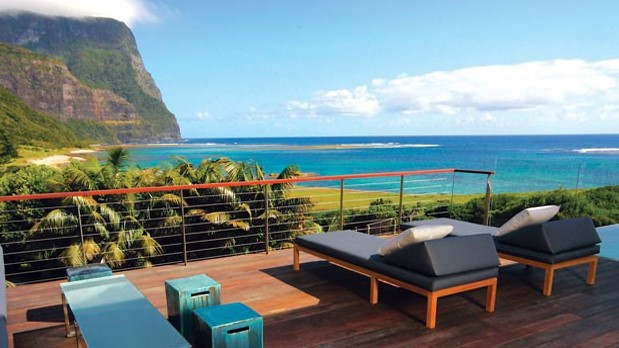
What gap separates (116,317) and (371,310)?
186 cm

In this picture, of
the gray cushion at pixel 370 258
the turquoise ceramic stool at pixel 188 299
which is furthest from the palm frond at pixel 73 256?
the turquoise ceramic stool at pixel 188 299

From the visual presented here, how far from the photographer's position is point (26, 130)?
3106 centimetres

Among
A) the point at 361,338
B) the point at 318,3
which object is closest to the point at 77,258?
the point at 361,338

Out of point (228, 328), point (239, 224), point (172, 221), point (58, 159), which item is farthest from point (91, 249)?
point (58, 159)

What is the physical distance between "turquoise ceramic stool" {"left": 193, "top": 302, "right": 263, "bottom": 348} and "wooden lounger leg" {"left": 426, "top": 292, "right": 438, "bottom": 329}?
1.32m

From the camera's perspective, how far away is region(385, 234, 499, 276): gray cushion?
9.03 ft

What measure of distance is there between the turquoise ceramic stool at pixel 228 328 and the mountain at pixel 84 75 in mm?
53805

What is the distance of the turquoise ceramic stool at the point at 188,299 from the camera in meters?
2.27

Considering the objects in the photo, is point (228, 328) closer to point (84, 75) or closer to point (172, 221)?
point (172, 221)

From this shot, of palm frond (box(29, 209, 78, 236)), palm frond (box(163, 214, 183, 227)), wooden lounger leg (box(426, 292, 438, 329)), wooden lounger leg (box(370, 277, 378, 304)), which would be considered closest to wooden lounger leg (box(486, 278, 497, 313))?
wooden lounger leg (box(426, 292, 438, 329))

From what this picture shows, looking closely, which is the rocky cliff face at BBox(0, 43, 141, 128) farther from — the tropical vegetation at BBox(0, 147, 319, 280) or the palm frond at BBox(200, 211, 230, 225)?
the palm frond at BBox(200, 211, 230, 225)

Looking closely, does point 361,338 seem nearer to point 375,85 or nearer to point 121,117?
point 375,85

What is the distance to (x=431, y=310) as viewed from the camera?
8.96 feet

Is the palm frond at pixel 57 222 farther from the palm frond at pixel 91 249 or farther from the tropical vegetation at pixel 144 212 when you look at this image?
A: the palm frond at pixel 91 249
